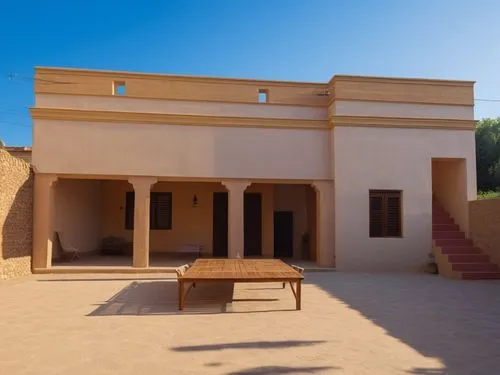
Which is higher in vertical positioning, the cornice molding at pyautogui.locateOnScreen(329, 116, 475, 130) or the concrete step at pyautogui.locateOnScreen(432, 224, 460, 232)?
the cornice molding at pyautogui.locateOnScreen(329, 116, 475, 130)

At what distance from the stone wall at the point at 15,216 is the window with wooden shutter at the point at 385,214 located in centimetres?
934

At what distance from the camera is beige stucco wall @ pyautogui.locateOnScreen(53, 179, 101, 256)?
531 inches

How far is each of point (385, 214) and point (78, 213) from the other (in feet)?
31.6

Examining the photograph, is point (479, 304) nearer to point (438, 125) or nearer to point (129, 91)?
point (438, 125)

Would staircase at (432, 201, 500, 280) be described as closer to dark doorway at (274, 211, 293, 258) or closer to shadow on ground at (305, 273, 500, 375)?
shadow on ground at (305, 273, 500, 375)

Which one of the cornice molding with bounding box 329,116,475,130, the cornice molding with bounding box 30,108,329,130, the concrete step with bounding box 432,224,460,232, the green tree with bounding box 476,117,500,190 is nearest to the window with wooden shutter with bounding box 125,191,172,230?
the cornice molding with bounding box 30,108,329,130

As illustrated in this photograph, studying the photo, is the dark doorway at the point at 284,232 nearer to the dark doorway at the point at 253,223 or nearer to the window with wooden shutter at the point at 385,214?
the dark doorway at the point at 253,223

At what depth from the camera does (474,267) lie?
11602mm

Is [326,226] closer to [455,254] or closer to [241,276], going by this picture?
[455,254]

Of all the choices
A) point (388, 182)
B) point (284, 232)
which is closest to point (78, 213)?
point (284, 232)

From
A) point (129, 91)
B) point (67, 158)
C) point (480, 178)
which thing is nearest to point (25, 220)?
point (67, 158)

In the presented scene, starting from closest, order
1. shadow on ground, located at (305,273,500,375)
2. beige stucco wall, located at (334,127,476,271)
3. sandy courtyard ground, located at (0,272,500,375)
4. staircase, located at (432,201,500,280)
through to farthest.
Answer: sandy courtyard ground, located at (0,272,500,375) < shadow on ground, located at (305,273,500,375) < staircase, located at (432,201,500,280) < beige stucco wall, located at (334,127,476,271)

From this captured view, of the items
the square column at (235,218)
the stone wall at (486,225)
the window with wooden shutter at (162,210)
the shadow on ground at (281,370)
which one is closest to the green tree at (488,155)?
the stone wall at (486,225)

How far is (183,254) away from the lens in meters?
15.9
